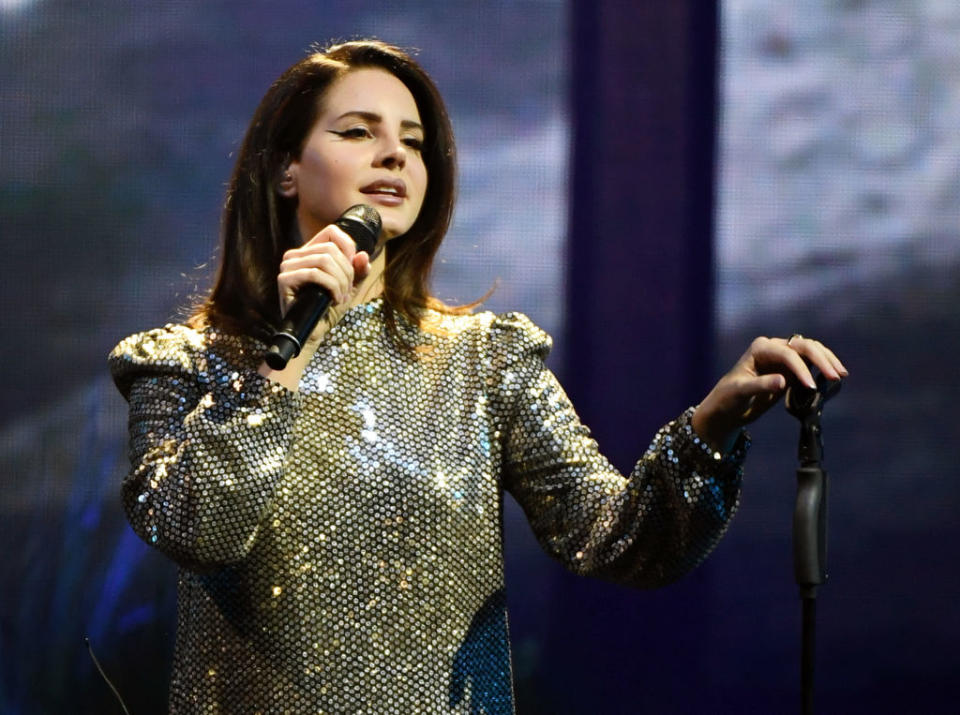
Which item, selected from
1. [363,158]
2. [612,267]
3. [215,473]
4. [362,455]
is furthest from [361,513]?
[612,267]

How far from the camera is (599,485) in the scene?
4.93 feet

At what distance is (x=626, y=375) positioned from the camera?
210cm

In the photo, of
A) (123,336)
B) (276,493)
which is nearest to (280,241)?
(276,493)

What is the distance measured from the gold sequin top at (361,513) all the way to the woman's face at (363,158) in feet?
0.57

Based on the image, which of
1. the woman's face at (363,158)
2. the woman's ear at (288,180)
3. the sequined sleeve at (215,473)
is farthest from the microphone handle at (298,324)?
the woman's ear at (288,180)

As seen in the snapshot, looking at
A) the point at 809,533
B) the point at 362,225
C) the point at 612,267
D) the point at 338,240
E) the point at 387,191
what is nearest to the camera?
the point at 809,533

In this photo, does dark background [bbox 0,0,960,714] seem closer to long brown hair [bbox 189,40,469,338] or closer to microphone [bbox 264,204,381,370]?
long brown hair [bbox 189,40,469,338]

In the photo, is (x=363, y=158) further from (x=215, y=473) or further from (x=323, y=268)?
(x=215, y=473)

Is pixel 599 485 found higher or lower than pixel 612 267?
lower

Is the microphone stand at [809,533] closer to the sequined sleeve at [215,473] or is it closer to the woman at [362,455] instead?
the woman at [362,455]

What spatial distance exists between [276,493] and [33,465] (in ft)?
2.57

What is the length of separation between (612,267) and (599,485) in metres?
0.69

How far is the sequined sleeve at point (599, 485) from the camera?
4.48 feet

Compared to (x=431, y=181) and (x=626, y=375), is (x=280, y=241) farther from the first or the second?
(x=626, y=375)
